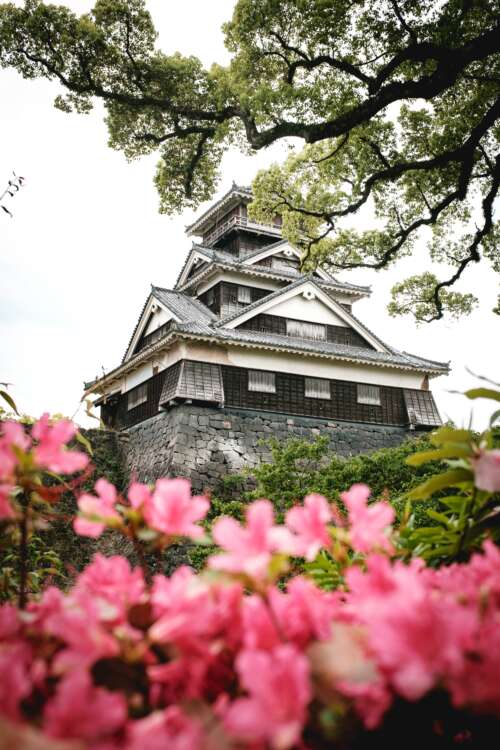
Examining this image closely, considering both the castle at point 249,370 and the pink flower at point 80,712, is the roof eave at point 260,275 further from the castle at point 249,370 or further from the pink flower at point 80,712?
the pink flower at point 80,712

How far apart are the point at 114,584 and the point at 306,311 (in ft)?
61.0

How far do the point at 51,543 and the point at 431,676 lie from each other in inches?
600

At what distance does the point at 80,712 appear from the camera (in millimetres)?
541

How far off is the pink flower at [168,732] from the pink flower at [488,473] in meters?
0.69

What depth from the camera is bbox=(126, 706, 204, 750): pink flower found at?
503 mm

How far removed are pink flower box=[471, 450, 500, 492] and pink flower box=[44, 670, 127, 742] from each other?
2.54 ft

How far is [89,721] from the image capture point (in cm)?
54

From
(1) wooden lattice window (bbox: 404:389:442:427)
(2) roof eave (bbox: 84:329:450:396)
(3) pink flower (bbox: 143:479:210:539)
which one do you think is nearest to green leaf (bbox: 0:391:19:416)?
(3) pink flower (bbox: 143:479:210:539)

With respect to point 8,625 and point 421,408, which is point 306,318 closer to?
point 421,408

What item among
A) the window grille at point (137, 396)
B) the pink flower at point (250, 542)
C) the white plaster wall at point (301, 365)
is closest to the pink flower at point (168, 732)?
the pink flower at point (250, 542)

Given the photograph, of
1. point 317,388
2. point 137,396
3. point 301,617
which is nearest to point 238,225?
point 317,388

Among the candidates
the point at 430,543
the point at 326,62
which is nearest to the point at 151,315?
→ the point at 326,62

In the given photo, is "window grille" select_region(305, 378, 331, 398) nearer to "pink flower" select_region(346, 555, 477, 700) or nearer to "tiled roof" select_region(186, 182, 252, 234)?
"tiled roof" select_region(186, 182, 252, 234)

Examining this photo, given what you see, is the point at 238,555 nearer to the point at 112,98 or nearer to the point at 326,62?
the point at 326,62
